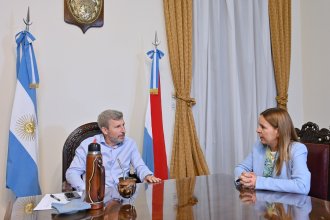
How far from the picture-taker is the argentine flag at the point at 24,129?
2404 mm

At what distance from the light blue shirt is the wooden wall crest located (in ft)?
3.69

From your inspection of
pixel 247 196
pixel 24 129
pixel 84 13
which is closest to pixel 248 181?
pixel 247 196

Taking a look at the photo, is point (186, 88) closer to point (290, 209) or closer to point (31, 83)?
point (31, 83)

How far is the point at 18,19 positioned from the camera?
2621mm

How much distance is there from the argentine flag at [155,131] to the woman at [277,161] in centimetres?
107

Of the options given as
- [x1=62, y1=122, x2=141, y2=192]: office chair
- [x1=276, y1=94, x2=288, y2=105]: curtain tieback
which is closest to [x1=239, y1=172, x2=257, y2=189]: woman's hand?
[x1=62, y1=122, x2=141, y2=192]: office chair

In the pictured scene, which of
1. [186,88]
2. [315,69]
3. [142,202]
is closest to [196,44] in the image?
[186,88]

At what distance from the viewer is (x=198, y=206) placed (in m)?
1.29

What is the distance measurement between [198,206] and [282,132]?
30.3 inches

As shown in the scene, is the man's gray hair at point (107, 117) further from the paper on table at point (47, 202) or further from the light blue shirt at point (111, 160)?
the paper on table at point (47, 202)

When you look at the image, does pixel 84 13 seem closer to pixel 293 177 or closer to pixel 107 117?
pixel 107 117

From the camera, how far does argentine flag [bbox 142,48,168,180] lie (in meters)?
2.87

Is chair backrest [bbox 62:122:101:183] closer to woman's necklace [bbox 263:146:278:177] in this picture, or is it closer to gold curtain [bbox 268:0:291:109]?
woman's necklace [bbox 263:146:278:177]

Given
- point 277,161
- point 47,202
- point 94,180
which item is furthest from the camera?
point 277,161
